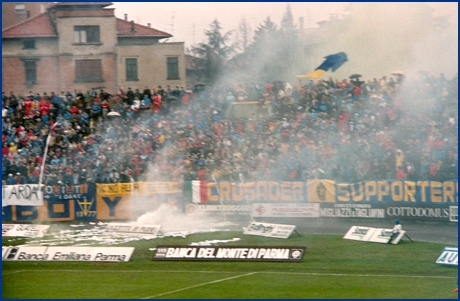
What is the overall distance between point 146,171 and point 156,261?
9.88 ft

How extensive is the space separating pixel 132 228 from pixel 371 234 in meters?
5.22

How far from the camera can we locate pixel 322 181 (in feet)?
54.6

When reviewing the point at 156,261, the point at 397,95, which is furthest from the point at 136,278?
the point at 397,95

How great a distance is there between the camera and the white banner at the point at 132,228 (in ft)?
53.7

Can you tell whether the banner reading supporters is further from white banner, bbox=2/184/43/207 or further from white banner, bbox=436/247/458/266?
white banner, bbox=2/184/43/207

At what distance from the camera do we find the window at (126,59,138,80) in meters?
16.2

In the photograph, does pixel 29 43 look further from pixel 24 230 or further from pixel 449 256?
pixel 449 256

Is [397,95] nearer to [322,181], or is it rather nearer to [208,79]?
[322,181]

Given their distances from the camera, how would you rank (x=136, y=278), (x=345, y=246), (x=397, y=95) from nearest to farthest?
(x=136, y=278) < (x=345, y=246) < (x=397, y=95)

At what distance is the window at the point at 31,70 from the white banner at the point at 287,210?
19.0ft

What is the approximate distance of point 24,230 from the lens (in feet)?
55.9

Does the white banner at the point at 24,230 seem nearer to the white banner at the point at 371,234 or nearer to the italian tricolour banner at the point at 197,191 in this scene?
the italian tricolour banner at the point at 197,191

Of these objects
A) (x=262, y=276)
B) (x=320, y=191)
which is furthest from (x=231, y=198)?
(x=262, y=276)

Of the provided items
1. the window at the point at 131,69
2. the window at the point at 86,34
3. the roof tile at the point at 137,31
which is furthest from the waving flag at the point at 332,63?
the window at the point at 86,34
